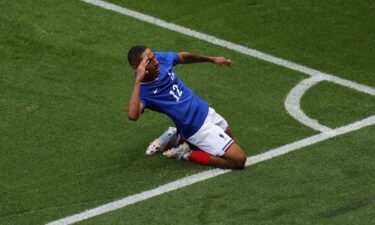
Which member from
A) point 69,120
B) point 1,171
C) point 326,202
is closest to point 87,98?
point 69,120

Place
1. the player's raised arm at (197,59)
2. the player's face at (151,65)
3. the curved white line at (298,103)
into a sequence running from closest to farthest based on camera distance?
the player's face at (151,65) → the player's raised arm at (197,59) → the curved white line at (298,103)

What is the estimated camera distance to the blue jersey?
10.0 meters

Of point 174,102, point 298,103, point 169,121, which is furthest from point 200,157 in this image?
point 298,103

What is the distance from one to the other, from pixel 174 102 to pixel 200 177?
0.79 m

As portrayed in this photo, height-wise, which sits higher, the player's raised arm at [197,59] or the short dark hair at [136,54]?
the short dark hair at [136,54]

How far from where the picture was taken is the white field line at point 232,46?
11688 mm

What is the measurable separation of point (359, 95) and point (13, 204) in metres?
4.08

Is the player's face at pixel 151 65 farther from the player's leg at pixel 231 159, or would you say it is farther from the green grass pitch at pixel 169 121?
the player's leg at pixel 231 159

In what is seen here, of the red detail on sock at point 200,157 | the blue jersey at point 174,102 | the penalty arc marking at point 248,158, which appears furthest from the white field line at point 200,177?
the blue jersey at point 174,102

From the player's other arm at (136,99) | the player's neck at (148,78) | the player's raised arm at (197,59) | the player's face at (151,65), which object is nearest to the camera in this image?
the player's other arm at (136,99)

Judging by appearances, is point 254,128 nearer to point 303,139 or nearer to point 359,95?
point 303,139

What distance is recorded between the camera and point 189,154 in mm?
10117

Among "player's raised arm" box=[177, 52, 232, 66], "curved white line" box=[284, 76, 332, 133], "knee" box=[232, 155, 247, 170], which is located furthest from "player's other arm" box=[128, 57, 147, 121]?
"curved white line" box=[284, 76, 332, 133]

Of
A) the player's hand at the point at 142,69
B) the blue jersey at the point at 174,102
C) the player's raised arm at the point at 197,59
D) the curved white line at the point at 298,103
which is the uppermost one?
the player's hand at the point at 142,69
